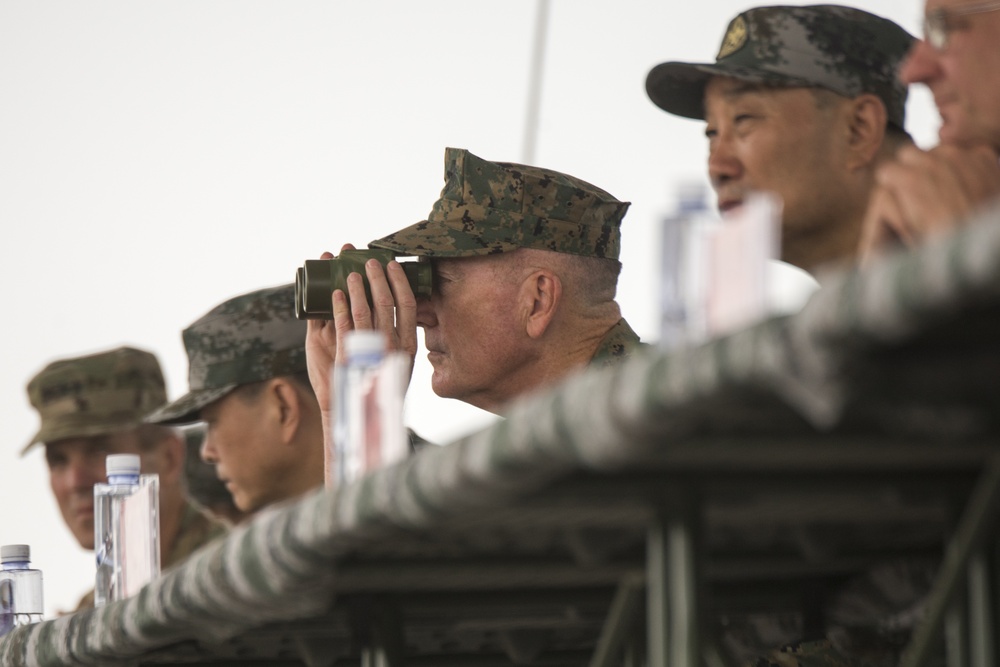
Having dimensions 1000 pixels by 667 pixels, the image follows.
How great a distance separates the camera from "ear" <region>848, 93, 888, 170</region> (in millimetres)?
2777

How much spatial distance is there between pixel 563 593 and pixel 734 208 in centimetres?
74

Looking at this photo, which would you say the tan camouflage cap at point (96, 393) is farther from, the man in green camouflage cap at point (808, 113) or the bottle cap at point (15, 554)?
the man in green camouflage cap at point (808, 113)

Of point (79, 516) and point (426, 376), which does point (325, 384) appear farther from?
point (426, 376)

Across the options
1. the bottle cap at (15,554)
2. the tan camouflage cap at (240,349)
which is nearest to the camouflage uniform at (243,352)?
the tan camouflage cap at (240,349)

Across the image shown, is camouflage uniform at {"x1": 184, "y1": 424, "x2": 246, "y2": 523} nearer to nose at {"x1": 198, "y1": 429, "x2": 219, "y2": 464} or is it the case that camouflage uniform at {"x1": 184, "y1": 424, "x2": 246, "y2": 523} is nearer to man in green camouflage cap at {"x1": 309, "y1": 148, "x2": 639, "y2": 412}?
nose at {"x1": 198, "y1": 429, "x2": 219, "y2": 464}

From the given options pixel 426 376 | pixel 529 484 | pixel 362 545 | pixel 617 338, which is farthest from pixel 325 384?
pixel 426 376

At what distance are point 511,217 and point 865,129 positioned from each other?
3.13 ft

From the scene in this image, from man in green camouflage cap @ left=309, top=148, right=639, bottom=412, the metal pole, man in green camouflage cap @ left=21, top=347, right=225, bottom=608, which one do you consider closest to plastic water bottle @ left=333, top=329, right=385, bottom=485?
man in green camouflage cap @ left=309, top=148, right=639, bottom=412

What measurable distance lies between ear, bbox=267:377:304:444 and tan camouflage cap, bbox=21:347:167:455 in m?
1.23

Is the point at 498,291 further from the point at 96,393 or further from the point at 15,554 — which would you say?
the point at 96,393

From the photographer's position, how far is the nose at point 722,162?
282cm

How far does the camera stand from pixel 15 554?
3.88 meters

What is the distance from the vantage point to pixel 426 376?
7188mm

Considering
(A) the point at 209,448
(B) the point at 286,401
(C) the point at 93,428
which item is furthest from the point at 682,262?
(C) the point at 93,428
